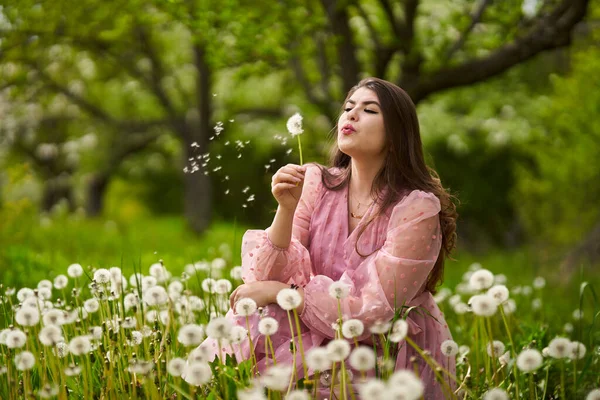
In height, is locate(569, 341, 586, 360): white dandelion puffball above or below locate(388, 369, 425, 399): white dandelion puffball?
below

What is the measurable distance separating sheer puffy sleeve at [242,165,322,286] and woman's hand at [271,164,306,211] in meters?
0.20

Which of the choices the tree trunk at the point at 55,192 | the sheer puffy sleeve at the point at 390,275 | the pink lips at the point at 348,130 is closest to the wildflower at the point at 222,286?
the sheer puffy sleeve at the point at 390,275

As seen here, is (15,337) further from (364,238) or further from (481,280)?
(481,280)

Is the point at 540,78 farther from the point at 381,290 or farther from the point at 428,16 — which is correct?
the point at 381,290

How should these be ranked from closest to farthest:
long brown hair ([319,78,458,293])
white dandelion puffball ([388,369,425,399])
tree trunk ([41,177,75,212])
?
white dandelion puffball ([388,369,425,399]) → long brown hair ([319,78,458,293]) → tree trunk ([41,177,75,212])

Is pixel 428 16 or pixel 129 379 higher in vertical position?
pixel 428 16

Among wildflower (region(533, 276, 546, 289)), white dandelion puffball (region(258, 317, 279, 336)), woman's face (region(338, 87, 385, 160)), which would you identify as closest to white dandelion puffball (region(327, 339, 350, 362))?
white dandelion puffball (region(258, 317, 279, 336))

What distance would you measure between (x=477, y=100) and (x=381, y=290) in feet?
33.6

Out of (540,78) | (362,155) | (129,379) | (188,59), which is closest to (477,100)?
(540,78)

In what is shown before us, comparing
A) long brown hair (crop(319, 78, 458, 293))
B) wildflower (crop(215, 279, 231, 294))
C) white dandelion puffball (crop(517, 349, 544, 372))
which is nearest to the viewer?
white dandelion puffball (crop(517, 349, 544, 372))

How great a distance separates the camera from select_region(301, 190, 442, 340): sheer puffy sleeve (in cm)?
253

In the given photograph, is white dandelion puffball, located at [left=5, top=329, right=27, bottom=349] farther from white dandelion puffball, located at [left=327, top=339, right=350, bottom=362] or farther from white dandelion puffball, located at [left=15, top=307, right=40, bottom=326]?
white dandelion puffball, located at [left=327, top=339, right=350, bottom=362]

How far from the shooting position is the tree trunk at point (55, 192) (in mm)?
20297

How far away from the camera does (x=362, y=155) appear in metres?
2.81
